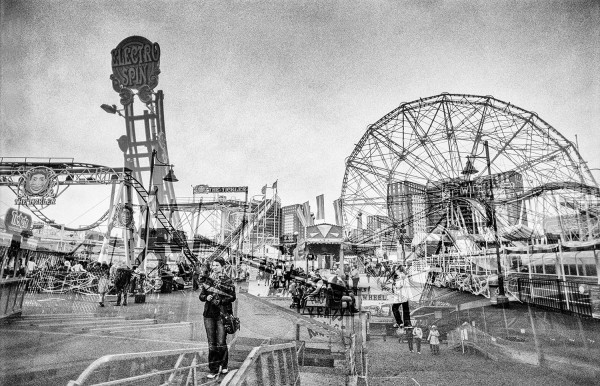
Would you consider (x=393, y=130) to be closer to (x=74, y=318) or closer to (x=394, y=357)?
(x=394, y=357)

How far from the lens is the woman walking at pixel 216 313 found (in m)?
4.15

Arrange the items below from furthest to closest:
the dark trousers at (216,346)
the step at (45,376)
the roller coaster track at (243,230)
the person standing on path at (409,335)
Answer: the roller coaster track at (243,230) → the person standing on path at (409,335) → the dark trousers at (216,346) → the step at (45,376)

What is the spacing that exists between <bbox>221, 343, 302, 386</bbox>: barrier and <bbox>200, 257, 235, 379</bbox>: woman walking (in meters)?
0.57

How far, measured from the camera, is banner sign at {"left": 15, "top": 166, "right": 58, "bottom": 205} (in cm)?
756

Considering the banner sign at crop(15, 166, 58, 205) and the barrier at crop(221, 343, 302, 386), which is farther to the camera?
the banner sign at crop(15, 166, 58, 205)

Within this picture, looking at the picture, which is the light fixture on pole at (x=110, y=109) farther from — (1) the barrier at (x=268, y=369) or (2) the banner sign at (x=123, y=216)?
(1) the barrier at (x=268, y=369)

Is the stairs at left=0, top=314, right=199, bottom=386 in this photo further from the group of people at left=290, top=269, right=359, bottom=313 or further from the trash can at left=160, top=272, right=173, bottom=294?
the trash can at left=160, top=272, right=173, bottom=294

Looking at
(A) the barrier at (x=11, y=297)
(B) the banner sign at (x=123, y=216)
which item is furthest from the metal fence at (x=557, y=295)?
(B) the banner sign at (x=123, y=216)

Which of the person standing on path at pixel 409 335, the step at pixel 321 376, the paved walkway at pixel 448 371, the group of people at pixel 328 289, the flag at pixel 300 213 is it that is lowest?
the paved walkway at pixel 448 371

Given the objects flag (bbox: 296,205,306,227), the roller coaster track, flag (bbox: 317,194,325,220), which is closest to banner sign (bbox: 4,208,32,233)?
the roller coaster track

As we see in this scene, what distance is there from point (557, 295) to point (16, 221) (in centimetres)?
A: 1424

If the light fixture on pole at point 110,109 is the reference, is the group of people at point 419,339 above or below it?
below

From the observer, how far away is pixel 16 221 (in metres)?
7.39

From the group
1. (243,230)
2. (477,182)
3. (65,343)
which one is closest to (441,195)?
(477,182)
